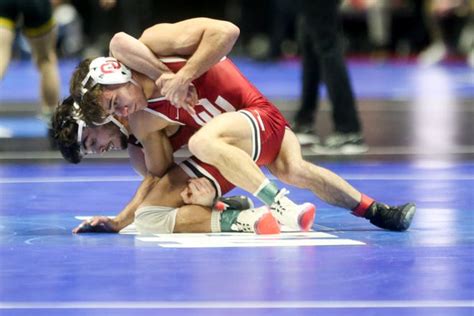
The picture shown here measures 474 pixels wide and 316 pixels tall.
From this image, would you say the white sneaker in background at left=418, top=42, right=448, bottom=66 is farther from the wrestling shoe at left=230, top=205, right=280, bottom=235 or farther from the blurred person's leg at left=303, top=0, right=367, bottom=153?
the wrestling shoe at left=230, top=205, right=280, bottom=235

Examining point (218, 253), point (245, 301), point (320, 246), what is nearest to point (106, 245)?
point (218, 253)

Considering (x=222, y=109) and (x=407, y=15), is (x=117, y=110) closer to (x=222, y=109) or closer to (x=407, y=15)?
(x=222, y=109)

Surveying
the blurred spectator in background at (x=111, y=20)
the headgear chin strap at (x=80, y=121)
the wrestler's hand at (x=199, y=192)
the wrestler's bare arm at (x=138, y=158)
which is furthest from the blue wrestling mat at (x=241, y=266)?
the blurred spectator in background at (x=111, y=20)

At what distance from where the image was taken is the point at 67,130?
5336mm

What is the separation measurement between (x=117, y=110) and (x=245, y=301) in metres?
1.52

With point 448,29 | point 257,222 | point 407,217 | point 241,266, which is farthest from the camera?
point 448,29

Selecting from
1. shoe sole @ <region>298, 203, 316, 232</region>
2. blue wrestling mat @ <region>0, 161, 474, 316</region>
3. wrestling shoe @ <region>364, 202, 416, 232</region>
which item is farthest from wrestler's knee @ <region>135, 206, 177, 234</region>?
wrestling shoe @ <region>364, 202, 416, 232</region>

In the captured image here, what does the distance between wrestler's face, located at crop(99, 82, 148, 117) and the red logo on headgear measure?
0.07m

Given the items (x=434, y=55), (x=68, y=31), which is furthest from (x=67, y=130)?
(x=68, y=31)

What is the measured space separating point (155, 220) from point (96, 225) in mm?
254

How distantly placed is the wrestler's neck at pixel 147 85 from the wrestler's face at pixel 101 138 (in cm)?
20

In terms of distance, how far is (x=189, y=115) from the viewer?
5.55 metres

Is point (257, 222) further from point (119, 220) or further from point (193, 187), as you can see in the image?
point (119, 220)

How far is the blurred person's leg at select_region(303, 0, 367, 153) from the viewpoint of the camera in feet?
26.8
